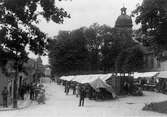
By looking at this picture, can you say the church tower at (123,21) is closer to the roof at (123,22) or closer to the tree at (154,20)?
the roof at (123,22)

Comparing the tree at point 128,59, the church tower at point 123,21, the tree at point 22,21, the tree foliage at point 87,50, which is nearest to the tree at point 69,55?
the tree foliage at point 87,50

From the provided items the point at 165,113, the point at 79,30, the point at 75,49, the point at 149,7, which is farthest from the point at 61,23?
the point at 79,30

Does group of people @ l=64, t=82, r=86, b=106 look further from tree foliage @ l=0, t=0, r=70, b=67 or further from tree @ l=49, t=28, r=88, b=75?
tree @ l=49, t=28, r=88, b=75

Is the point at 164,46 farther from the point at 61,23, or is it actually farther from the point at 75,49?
the point at 75,49

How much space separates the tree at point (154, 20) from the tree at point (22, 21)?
210 inches

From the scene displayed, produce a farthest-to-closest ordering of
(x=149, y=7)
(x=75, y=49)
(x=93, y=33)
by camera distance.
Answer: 1. (x=93, y=33)
2. (x=75, y=49)
3. (x=149, y=7)

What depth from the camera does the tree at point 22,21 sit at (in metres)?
25.8

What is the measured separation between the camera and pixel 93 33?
334ft

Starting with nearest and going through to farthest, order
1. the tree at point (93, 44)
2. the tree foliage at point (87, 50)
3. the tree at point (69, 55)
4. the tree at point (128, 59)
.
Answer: the tree at point (128, 59) < the tree at point (69, 55) < the tree foliage at point (87, 50) < the tree at point (93, 44)

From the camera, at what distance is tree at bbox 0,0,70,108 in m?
25.8

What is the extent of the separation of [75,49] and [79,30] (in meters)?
7.91

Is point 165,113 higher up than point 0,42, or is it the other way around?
point 0,42

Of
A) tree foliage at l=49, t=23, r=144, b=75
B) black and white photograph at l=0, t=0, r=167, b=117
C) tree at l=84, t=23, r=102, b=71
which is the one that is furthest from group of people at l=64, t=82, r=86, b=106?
tree at l=84, t=23, r=102, b=71

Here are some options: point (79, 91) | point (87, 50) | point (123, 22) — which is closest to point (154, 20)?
point (79, 91)
